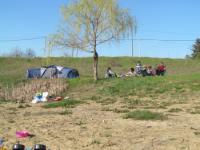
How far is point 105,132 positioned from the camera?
1283cm

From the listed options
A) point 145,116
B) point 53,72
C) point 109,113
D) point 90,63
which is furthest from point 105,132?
point 90,63

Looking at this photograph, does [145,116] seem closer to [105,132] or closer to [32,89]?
[105,132]

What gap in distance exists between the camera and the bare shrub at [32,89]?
3020 cm

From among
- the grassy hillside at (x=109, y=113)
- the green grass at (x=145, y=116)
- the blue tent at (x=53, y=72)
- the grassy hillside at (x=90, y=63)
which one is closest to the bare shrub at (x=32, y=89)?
the grassy hillside at (x=109, y=113)

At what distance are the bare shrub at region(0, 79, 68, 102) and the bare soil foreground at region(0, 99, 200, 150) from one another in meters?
12.9

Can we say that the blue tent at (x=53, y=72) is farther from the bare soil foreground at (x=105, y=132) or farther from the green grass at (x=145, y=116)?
the green grass at (x=145, y=116)

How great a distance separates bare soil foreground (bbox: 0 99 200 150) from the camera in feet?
36.1

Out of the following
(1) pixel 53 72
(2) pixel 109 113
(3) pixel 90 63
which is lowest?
(2) pixel 109 113

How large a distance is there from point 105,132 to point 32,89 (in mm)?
19668

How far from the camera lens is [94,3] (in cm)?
3631

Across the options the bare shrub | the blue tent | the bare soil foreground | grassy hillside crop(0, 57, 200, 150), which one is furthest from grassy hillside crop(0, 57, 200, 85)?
the bare soil foreground

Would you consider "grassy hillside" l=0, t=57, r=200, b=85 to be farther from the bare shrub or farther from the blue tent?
the bare shrub

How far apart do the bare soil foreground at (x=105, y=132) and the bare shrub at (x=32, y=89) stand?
42.5 feet

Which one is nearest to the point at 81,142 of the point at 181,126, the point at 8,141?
the point at 8,141
